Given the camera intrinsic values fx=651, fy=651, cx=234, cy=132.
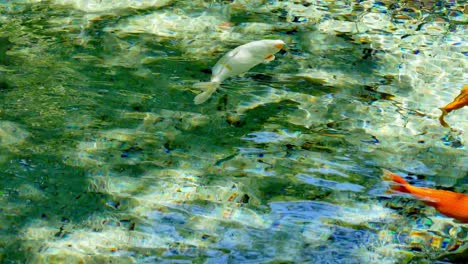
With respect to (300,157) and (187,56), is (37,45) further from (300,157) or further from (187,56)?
(300,157)

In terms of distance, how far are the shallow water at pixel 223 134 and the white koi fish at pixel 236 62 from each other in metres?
0.13

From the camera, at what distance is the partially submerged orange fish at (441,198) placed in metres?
3.36

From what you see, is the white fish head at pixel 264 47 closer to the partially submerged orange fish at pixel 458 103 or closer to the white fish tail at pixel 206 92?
the white fish tail at pixel 206 92

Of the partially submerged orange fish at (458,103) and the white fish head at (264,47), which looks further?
the white fish head at (264,47)

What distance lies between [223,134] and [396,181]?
1.10 meters

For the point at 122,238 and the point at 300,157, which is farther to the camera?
the point at 300,157

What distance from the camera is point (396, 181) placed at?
370 centimetres

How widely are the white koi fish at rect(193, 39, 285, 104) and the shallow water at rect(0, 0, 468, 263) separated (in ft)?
0.44

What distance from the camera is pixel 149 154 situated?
3887 mm

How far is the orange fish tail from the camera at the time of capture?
12.0 ft

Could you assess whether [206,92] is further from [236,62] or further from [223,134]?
[223,134]

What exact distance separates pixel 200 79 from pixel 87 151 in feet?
3.84

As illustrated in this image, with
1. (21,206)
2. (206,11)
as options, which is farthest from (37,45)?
(21,206)

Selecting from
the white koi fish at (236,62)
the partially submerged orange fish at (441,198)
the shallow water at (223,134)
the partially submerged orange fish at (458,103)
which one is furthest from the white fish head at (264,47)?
the partially submerged orange fish at (441,198)
